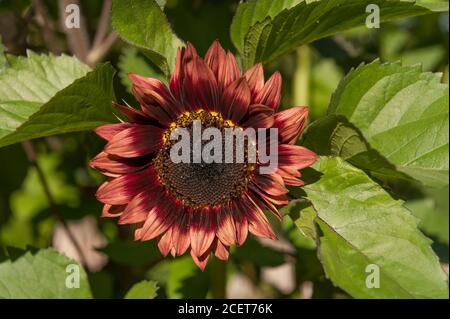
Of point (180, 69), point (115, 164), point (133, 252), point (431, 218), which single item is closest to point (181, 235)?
point (115, 164)

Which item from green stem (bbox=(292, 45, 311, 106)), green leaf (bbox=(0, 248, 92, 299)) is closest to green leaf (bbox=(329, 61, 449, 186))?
green leaf (bbox=(0, 248, 92, 299))

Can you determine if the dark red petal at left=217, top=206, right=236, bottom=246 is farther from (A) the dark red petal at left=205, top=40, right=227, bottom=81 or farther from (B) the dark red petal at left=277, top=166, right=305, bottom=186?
(A) the dark red petal at left=205, top=40, right=227, bottom=81

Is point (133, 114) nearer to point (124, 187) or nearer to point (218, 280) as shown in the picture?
point (124, 187)

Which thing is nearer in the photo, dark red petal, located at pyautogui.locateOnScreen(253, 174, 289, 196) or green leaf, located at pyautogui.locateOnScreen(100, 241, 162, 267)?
dark red petal, located at pyautogui.locateOnScreen(253, 174, 289, 196)

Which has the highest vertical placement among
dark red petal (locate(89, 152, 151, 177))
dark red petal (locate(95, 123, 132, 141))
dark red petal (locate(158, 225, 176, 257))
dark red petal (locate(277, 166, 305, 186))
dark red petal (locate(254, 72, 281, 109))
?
dark red petal (locate(254, 72, 281, 109))

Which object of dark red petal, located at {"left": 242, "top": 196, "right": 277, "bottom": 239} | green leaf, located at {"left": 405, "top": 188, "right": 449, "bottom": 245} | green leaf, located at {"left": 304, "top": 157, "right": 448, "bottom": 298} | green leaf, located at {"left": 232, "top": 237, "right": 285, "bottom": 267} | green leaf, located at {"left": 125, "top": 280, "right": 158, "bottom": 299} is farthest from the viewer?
green leaf, located at {"left": 405, "top": 188, "right": 449, "bottom": 245}

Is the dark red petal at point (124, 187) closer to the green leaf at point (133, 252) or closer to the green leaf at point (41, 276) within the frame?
the green leaf at point (41, 276)

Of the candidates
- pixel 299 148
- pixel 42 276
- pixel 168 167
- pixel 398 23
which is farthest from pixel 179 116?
pixel 398 23
